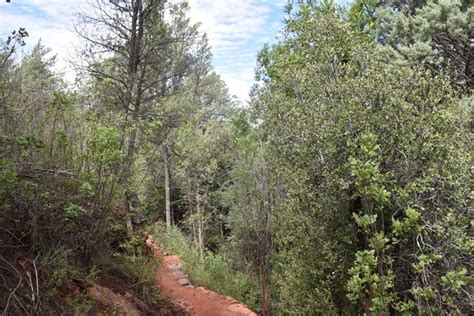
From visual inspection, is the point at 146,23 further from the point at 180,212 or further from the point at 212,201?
the point at 180,212

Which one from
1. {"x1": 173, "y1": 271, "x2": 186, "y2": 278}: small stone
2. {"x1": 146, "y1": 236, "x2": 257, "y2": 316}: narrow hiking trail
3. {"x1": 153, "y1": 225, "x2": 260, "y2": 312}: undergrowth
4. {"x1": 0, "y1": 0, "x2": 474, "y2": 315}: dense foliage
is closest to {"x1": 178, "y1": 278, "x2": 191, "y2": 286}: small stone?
{"x1": 146, "y1": 236, "x2": 257, "y2": 316}: narrow hiking trail

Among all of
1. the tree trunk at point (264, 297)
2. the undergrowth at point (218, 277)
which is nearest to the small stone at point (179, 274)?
the undergrowth at point (218, 277)

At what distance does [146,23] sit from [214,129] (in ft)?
33.4

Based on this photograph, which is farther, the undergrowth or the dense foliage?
the undergrowth

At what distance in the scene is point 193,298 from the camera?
313 inches

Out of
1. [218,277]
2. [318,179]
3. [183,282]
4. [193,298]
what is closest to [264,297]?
[218,277]

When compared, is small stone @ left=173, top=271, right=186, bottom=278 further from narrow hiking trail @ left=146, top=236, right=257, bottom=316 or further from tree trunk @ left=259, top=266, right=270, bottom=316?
tree trunk @ left=259, top=266, right=270, bottom=316

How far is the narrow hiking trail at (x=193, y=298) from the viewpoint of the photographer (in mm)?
7191

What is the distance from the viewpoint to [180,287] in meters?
8.50

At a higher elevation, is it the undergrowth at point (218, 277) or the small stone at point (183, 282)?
the small stone at point (183, 282)

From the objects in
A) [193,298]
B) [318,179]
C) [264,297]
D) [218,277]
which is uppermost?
[318,179]

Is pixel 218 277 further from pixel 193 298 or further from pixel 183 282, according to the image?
pixel 193 298

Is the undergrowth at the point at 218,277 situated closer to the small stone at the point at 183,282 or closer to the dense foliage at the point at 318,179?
the small stone at the point at 183,282

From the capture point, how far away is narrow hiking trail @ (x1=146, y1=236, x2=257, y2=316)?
7.19 meters
